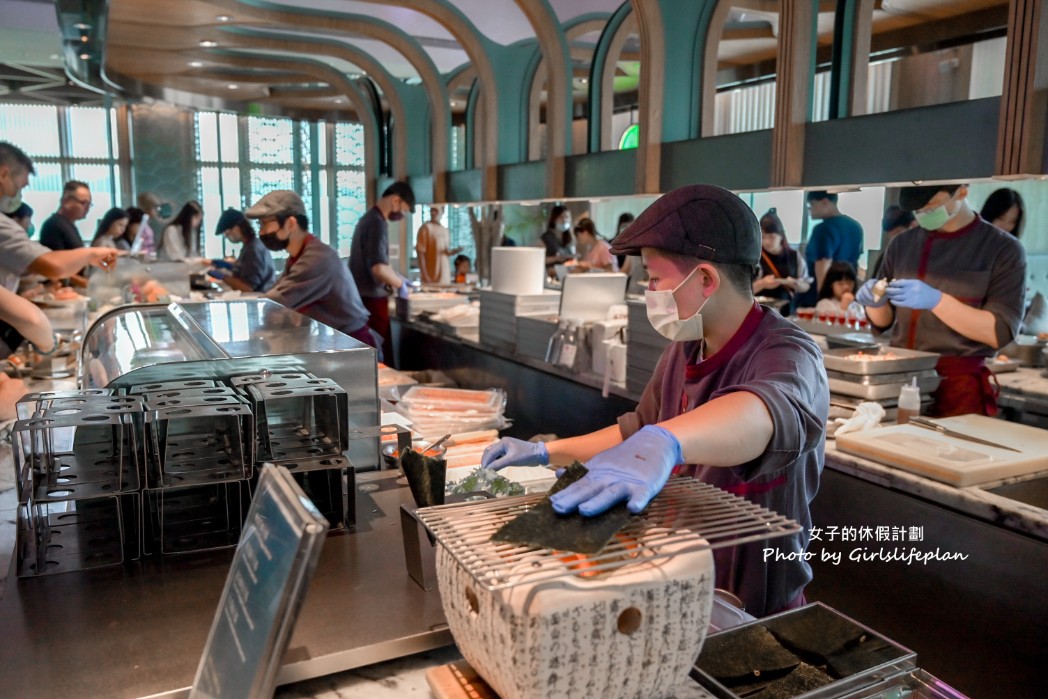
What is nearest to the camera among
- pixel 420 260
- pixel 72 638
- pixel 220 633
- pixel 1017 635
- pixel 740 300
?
pixel 220 633

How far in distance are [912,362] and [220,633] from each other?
2.69 metres

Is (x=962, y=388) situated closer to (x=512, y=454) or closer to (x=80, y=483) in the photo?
(x=512, y=454)

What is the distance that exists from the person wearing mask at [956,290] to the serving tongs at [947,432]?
53 cm

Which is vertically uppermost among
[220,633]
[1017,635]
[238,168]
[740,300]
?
[238,168]

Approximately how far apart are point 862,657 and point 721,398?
1.33 ft

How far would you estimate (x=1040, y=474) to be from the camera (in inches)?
89.3

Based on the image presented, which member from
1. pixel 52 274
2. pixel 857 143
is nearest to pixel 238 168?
Answer: pixel 52 274

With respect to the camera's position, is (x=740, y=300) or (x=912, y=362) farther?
(x=912, y=362)

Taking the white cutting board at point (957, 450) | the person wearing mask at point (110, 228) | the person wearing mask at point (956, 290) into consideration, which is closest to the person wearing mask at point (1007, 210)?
the person wearing mask at point (956, 290)

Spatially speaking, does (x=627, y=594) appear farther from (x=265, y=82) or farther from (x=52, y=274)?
(x=265, y=82)

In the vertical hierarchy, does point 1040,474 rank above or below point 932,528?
above

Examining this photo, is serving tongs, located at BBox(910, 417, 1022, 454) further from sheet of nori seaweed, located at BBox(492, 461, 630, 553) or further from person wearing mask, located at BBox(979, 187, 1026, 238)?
person wearing mask, located at BBox(979, 187, 1026, 238)

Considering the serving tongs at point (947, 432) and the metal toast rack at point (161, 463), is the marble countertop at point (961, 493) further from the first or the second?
the metal toast rack at point (161, 463)

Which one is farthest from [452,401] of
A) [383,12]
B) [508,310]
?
[383,12]
